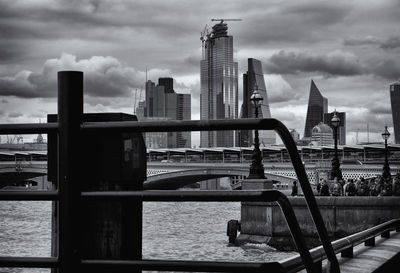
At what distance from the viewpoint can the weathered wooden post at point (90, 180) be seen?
2410 millimetres

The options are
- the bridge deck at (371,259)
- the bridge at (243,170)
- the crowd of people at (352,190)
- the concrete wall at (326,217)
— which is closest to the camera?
the bridge deck at (371,259)

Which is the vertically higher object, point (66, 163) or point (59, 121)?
point (59, 121)

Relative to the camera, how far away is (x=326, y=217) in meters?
→ 27.8

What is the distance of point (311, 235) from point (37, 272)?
1132cm

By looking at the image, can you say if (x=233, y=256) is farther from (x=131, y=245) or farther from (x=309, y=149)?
(x=309, y=149)

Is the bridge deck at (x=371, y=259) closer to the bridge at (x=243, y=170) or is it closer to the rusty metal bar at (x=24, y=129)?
the rusty metal bar at (x=24, y=129)

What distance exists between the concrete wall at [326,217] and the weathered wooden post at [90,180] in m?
23.7

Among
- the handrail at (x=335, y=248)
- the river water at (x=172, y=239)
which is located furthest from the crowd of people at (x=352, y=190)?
the handrail at (x=335, y=248)

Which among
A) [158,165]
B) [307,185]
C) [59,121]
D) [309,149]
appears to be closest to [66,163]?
[59,121]

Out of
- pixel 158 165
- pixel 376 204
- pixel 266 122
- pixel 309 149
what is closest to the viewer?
pixel 266 122

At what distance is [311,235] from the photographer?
28.4 metres

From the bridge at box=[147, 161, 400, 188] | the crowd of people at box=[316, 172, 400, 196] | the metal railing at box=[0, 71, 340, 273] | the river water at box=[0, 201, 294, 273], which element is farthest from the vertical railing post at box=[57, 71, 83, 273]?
the bridge at box=[147, 161, 400, 188]

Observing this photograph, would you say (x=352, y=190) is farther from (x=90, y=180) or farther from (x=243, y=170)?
(x=243, y=170)

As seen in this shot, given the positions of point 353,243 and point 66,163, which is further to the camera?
point 353,243
